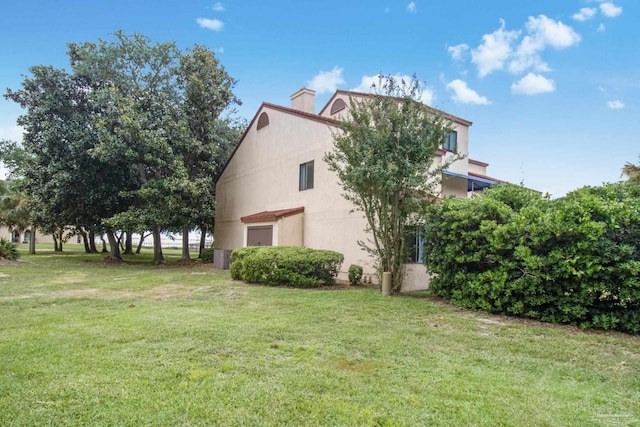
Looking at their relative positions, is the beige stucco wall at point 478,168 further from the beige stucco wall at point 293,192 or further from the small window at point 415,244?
the small window at point 415,244

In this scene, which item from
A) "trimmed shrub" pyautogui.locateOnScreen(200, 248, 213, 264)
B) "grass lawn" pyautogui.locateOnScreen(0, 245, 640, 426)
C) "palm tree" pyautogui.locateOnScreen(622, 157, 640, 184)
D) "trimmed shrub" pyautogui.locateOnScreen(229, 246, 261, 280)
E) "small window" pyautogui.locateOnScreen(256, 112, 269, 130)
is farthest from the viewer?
"trimmed shrub" pyautogui.locateOnScreen(200, 248, 213, 264)

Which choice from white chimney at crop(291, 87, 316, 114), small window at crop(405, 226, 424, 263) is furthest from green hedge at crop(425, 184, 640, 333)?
white chimney at crop(291, 87, 316, 114)

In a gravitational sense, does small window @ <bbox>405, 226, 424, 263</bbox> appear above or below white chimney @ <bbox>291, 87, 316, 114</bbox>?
below

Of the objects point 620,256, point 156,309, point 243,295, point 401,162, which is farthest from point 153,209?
point 620,256

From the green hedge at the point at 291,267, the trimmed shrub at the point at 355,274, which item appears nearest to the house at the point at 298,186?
the trimmed shrub at the point at 355,274

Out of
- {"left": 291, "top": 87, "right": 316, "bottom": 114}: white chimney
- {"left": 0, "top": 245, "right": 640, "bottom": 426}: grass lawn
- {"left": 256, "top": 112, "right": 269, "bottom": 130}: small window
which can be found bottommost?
{"left": 0, "top": 245, "right": 640, "bottom": 426}: grass lawn

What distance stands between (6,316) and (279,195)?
38.2 ft

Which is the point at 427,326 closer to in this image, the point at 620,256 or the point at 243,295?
the point at 620,256

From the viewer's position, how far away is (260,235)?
16.7 m

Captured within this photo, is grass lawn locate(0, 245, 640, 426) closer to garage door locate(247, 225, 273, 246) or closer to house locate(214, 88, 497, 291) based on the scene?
house locate(214, 88, 497, 291)

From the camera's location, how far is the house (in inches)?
538

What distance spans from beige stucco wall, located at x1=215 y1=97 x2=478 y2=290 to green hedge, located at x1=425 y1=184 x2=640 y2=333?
316cm

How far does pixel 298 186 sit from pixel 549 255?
1071 centimetres

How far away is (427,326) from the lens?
672 cm
